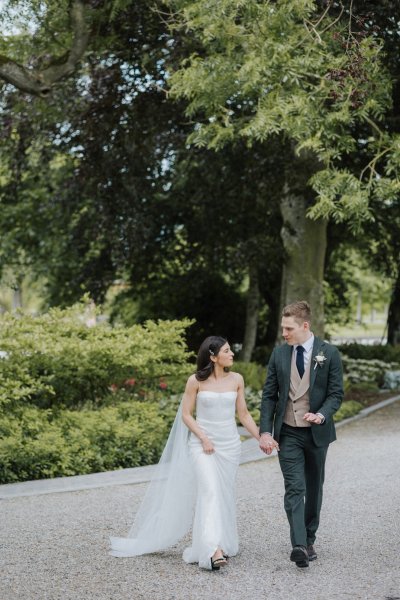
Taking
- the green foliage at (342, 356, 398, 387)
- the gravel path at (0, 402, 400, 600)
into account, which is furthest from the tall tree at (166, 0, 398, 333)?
the green foliage at (342, 356, 398, 387)

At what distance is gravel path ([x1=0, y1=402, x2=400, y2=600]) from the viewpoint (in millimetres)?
5633

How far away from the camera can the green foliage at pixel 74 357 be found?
34.9 feet

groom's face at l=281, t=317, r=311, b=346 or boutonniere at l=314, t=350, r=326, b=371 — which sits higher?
groom's face at l=281, t=317, r=311, b=346

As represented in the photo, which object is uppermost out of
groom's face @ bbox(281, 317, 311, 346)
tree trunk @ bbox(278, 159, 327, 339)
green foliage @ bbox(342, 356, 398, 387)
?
tree trunk @ bbox(278, 159, 327, 339)

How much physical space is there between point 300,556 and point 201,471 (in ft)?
2.97

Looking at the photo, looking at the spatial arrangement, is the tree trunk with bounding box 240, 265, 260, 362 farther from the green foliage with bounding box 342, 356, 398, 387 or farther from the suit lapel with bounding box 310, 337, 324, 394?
the suit lapel with bounding box 310, 337, 324, 394

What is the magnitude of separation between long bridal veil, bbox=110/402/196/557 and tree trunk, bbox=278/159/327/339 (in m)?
11.4

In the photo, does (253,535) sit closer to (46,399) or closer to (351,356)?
(46,399)

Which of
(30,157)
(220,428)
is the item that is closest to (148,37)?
(30,157)

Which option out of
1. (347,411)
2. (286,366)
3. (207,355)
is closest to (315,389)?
(286,366)

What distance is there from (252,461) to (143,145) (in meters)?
9.36

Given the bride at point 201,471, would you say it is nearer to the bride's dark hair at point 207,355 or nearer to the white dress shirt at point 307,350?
the bride's dark hair at point 207,355

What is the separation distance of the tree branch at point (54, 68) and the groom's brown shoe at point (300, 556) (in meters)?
9.18

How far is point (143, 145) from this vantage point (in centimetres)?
1862
